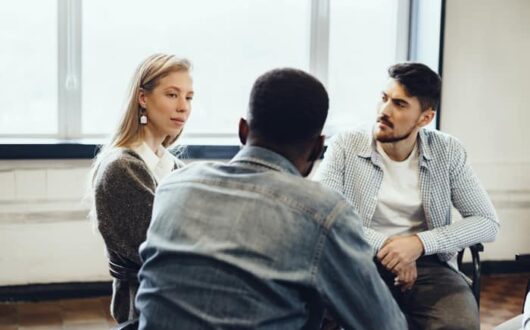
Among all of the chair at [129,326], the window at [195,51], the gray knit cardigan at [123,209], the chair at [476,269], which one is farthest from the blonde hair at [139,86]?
the window at [195,51]

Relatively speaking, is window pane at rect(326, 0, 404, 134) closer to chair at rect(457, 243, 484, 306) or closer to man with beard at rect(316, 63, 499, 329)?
man with beard at rect(316, 63, 499, 329)

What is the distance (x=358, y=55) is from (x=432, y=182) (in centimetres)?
201

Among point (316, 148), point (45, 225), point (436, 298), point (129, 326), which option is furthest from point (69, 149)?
point (316, 148)

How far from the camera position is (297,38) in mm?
4418

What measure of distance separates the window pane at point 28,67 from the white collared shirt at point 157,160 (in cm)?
182

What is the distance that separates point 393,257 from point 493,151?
92.0 inches

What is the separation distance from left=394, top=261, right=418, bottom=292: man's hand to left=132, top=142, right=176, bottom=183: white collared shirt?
83 centimetres

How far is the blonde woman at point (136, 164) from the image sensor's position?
2.02 meters

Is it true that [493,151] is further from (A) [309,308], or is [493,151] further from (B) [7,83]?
(A) [309,308]

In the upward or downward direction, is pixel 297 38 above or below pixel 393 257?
above

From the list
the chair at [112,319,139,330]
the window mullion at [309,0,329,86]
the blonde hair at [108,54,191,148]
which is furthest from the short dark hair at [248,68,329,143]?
the window mullion at [309,0,329,86]

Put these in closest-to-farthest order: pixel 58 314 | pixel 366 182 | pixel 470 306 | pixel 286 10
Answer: pixel 470 306, pixel 366 182, pixel 58 314, pixel 286 10

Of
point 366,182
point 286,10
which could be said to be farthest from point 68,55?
point 366,182

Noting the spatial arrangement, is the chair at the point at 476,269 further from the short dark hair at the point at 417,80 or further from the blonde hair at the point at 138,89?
the blonde hair at the point at 138,89
